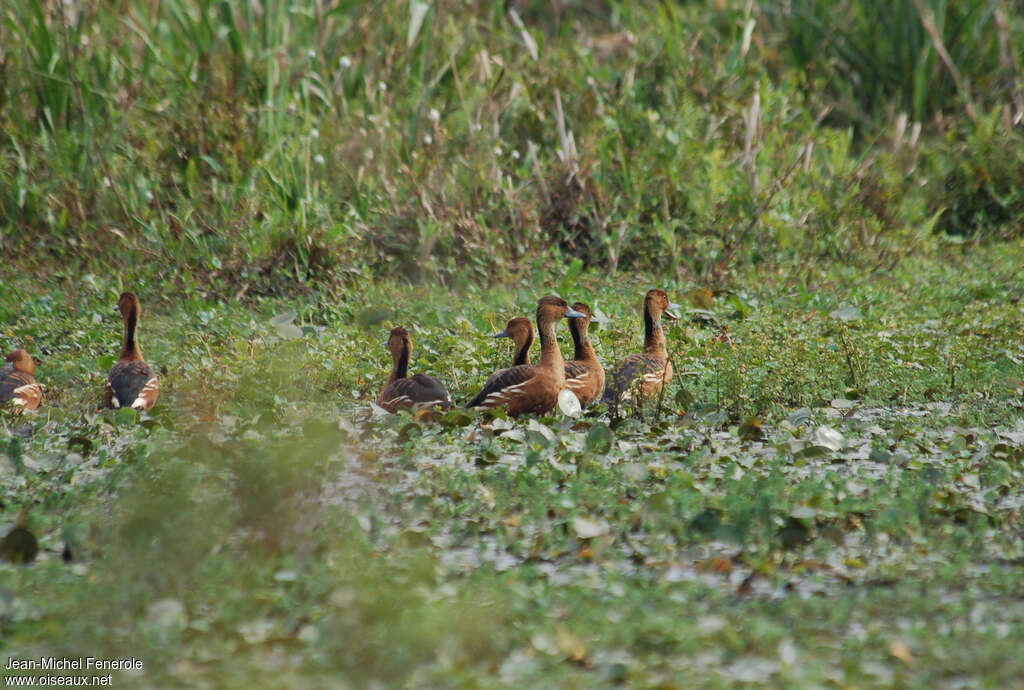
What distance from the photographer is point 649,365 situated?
6645 mm

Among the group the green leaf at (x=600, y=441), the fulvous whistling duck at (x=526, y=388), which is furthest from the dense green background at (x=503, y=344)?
the fulvous whistling duck at (x=526, y=388)

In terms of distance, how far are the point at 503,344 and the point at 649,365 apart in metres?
1.09

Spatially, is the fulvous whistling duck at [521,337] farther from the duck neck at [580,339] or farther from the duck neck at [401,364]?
the duck neck at [401,364]

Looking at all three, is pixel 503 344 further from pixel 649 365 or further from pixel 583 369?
pixel 649 365

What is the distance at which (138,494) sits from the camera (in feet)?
12.8

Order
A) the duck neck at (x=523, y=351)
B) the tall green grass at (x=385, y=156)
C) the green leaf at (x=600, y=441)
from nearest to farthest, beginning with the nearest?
1. the green leaf at (x=600, y=441)
2. the duck neck at (x=523, y=351)
3. the tall green grass at (x=385, y=156)

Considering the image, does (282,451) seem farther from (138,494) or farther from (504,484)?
(504,484)

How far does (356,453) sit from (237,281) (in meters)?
4.15

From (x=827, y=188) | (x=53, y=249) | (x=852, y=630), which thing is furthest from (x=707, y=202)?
(x=852, y=630)

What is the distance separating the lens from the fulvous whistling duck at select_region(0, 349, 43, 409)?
6.12m

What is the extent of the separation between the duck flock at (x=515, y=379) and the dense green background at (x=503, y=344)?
0.18 metres

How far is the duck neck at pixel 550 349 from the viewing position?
6348 millimetres

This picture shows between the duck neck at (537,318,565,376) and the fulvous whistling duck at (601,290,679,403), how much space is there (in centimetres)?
31

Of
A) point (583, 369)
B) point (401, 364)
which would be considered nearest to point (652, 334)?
point (583, 369)
